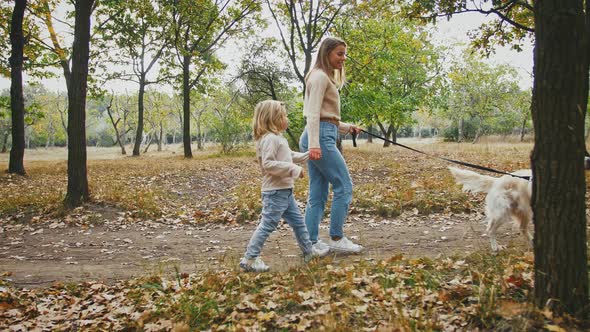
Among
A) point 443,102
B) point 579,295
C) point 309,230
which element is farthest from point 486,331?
point 443,102

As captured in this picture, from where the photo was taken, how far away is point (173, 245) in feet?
20.5

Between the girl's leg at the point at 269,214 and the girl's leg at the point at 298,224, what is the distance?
12 cm

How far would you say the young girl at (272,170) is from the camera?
416cm

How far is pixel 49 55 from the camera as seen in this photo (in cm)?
1839

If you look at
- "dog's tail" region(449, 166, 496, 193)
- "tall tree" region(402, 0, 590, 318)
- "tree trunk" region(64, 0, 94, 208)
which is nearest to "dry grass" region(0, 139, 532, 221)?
"tree trunk" region(64, 0, 94, 208)

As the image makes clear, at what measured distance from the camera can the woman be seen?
429cm

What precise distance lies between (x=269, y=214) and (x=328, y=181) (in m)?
0.87

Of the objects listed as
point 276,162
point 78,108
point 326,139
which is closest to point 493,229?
point 326,139

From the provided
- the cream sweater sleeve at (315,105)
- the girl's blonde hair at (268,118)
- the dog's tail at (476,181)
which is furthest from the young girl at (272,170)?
the dog's tail at (476,181)

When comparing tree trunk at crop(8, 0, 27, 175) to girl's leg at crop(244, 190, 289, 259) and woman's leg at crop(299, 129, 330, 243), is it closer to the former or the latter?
girl's leg at crop(244, 190, 289, 259)

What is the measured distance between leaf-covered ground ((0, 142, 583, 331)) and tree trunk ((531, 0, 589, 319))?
0.24 meters

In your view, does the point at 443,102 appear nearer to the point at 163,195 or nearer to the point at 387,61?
the point at 387,61

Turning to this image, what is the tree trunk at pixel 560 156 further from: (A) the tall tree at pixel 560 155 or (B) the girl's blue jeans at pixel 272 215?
(B) the girl's blue jeans at pixel 272 215

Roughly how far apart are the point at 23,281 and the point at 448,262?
496 cm
